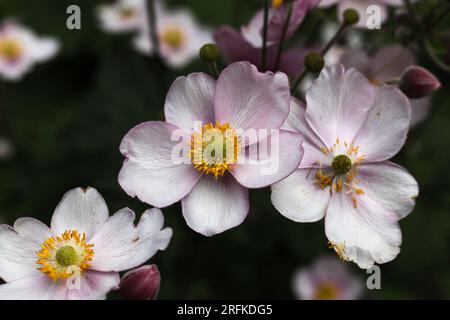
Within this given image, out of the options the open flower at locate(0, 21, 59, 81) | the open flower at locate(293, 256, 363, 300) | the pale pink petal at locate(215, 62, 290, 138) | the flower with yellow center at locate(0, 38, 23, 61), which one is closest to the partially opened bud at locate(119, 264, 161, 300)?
the pale pink petal at locate(215, 62, 290, 138)

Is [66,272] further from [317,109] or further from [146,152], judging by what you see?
[317,109]

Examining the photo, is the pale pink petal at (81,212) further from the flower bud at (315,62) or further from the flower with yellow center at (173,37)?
the flower with yellow center at (173,37)

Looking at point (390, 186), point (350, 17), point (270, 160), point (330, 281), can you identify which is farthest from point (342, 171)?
point (330, 281)

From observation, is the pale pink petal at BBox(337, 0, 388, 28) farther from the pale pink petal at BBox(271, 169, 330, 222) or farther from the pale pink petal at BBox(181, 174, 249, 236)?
the pale pink petal at BBox(181, 174, 249, 236)

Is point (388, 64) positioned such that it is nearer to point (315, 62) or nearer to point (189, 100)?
point (315, 62)

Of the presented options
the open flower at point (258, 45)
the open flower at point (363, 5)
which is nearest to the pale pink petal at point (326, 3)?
the open flower at point (363, 5)
